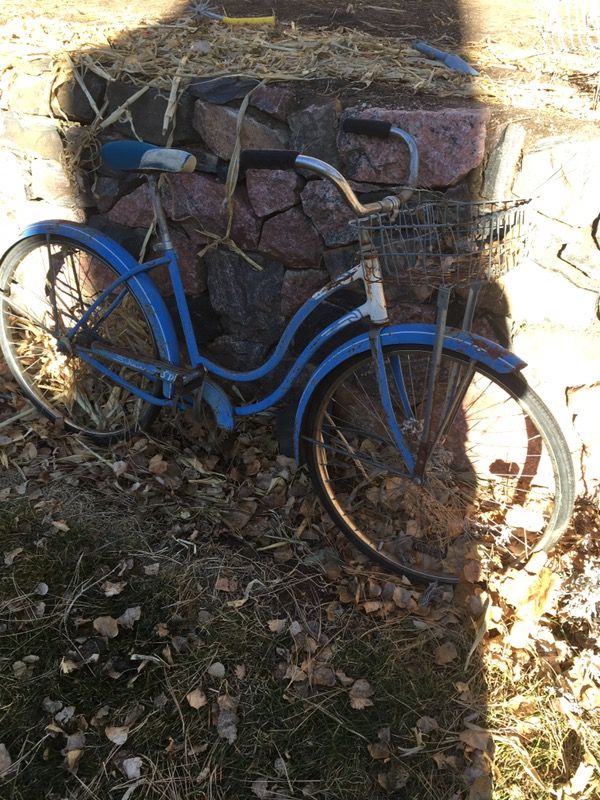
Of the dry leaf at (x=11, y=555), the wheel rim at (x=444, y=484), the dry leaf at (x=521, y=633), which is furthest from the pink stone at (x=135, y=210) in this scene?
the dry leaf at (x=521, y=633)

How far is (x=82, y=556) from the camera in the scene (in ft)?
8.82

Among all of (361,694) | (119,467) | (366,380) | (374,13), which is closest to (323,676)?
(361,694)

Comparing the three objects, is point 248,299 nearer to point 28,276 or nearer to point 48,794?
point 28,276

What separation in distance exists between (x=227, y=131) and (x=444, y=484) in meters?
1.63

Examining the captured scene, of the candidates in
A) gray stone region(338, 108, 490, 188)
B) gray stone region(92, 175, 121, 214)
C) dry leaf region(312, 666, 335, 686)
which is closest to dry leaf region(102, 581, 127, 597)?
dry leaf region(312, 666, 335, 686)

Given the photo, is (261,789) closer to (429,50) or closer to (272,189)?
(272,189)

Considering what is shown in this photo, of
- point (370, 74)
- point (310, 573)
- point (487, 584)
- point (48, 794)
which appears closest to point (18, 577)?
point (48, 794)

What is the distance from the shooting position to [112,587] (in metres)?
2.59

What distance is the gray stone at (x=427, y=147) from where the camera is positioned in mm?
2496

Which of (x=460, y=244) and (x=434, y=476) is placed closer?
(x=460, y=244)

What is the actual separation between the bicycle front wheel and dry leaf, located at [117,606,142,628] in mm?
805

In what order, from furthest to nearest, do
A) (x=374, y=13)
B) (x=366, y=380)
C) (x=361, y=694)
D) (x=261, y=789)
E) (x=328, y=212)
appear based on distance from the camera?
(x=374, y=13)
(x=366, y=380)
(x=328, y=212)
(x=361, y=694)
(x=261, y=789)

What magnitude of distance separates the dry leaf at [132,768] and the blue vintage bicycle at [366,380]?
3.58 feet

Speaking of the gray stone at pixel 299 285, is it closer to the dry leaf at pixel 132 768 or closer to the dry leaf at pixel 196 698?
the dry leaf at pixel 196 698
